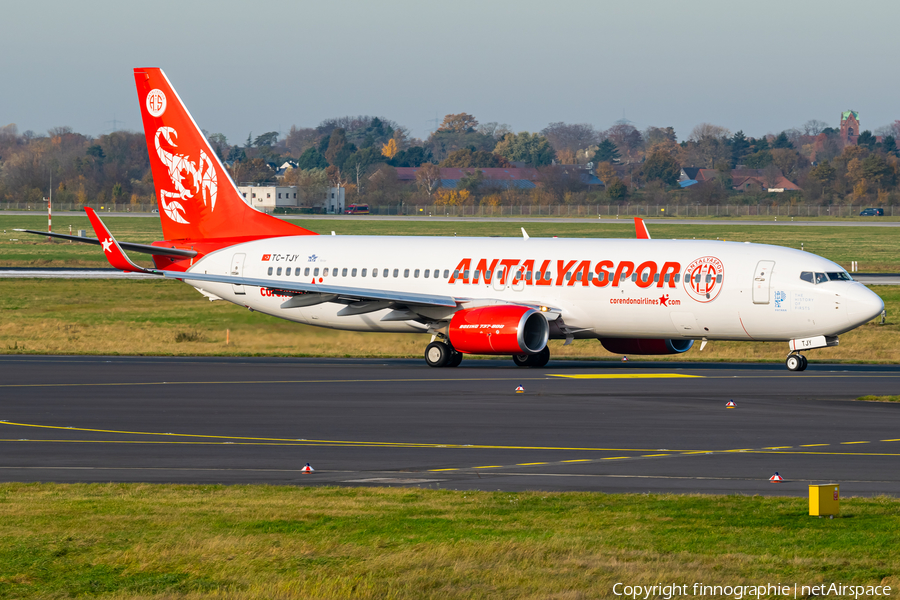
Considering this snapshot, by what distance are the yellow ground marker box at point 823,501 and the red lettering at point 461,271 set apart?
25.9m

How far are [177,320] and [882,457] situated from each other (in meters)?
40.5

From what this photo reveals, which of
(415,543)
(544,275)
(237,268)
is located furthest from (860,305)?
(415,543)

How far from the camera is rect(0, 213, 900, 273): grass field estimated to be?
98562 millimetres

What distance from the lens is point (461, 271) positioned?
4119cm

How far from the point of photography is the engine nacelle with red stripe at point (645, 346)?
39875 millimetres

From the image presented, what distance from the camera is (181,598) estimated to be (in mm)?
12008

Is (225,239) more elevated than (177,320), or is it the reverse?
(225,239)

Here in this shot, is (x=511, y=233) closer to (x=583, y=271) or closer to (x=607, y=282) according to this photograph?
(x=583, y=271)

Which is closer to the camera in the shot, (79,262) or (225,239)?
(225,239)

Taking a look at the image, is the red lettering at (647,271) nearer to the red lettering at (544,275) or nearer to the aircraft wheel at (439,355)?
the red lettering at (544,275)

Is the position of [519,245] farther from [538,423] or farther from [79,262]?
[79,262]

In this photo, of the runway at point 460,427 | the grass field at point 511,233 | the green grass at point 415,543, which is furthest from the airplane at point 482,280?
the grass field at point 511,233

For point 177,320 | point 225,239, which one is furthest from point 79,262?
point 225,239

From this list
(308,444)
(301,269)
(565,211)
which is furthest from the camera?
A: (565,211)
